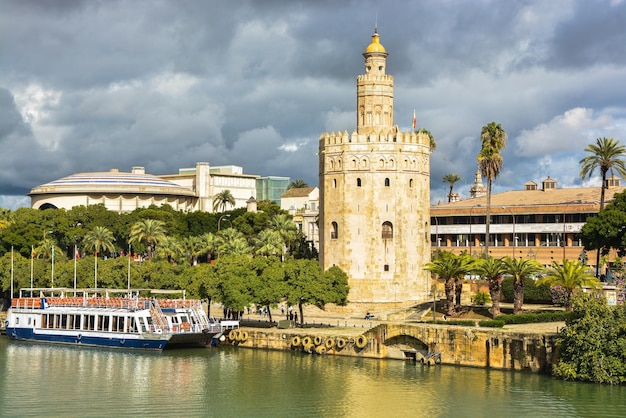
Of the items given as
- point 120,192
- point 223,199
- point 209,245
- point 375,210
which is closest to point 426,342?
point 375,210

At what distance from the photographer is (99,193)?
136750 millimetres

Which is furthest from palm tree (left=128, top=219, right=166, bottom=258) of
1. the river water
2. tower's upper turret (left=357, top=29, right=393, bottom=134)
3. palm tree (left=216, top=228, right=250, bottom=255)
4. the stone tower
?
the river water

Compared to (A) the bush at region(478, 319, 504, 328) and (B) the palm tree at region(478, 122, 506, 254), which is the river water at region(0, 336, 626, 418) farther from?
(B) the palm tree at region(478, 122, 506, 254)

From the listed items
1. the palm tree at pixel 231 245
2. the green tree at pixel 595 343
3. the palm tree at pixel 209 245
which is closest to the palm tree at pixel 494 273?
the green tree at pixel 595 343

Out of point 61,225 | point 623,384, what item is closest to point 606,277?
point 623,384

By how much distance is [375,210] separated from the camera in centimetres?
7450

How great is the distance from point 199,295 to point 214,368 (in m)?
14.2

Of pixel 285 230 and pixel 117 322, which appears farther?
pixel 285 230

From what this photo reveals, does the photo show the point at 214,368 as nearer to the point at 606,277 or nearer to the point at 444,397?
the point at 444,397

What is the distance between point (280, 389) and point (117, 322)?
798 inches

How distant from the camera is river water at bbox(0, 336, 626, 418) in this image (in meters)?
43.8

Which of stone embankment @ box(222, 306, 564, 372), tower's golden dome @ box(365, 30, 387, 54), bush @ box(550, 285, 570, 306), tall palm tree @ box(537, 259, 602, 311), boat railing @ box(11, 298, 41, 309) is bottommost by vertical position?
stone embankment @ box(222, 306, 564, 372)

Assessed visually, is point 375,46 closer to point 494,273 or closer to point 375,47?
point 375,47

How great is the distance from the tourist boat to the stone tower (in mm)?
13449
